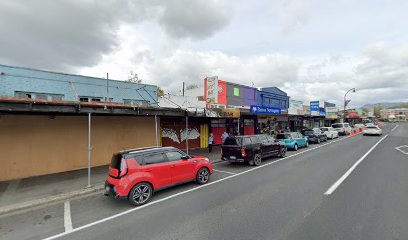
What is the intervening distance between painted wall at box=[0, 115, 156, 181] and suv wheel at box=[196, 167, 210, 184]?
6.71 meters

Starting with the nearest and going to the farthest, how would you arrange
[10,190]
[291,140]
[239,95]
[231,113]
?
[10,190]
[231,113]
[291,140]
[239,95]

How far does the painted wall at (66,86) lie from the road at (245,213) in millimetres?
10028

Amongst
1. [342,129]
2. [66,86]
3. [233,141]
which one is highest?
[66,86]

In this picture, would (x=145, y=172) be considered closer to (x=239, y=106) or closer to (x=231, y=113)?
(x=231, y=113)

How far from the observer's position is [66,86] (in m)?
14.5

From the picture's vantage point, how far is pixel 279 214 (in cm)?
511

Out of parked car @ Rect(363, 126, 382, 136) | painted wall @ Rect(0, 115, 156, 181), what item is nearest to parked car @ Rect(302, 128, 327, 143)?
parked car @ Rect(363, 126, 382, 136)

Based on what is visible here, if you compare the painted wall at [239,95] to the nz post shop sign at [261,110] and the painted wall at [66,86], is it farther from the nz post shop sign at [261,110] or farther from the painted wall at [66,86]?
the painted wall at [66,86]

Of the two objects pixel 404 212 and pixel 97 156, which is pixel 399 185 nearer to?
pixel 404 212

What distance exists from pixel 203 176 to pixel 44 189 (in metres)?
6.04

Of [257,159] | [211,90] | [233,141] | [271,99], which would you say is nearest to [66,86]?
[211,90]

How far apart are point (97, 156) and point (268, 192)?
31.3ft

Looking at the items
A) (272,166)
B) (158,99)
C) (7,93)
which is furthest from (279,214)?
(158,99)

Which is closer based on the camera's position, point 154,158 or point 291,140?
point 154,158
